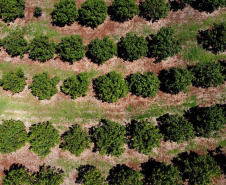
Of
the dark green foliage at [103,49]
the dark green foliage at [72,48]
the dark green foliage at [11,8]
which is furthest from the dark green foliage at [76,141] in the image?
the dark green foliage at [11,8]

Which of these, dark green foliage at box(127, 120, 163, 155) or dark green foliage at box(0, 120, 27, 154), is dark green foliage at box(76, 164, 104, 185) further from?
dark green foliage at box(0, 120, 27, 154)

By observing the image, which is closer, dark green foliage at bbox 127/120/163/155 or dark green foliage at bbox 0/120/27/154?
dark green foliage at bbox 127/120/163/155

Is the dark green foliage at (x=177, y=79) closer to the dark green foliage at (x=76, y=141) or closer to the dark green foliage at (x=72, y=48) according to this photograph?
the dark green foliage at (x=72, y=48)

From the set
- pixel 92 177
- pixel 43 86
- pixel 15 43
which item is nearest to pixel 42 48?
pixel 15 43

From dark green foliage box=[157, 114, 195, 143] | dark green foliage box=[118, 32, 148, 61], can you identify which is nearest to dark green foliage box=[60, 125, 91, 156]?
dark green foliage box=[157, 114, 195, 143]

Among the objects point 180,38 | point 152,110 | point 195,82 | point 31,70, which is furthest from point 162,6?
point 31,70
